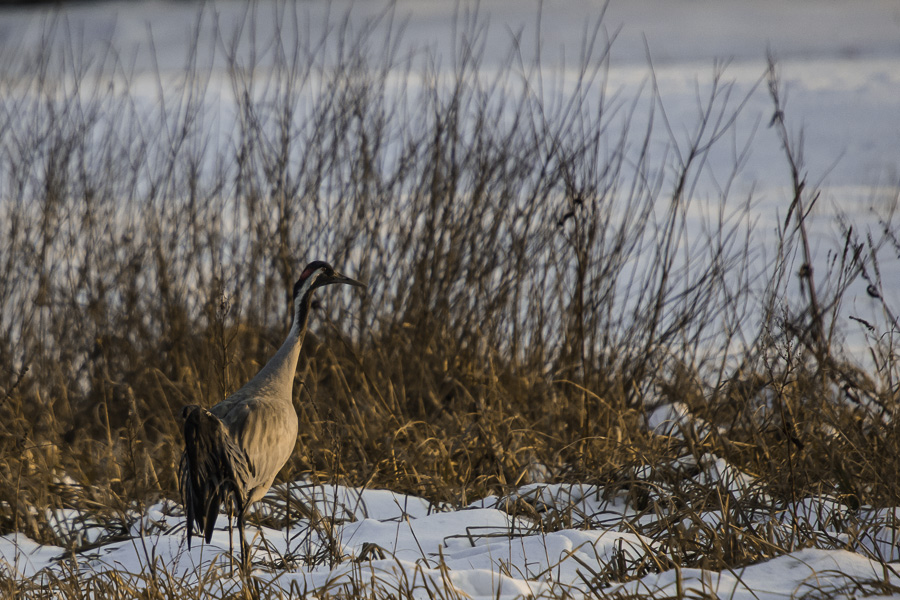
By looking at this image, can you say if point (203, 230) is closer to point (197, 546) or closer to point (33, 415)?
point (33, 415)

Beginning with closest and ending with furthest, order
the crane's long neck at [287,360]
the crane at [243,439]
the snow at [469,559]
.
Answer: the snow at [469,559], the crane at [243,439], the crane's long neck at [287,360]

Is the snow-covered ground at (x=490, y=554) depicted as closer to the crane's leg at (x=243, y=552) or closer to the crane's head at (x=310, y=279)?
the crane's leg at (x=243, y=552)

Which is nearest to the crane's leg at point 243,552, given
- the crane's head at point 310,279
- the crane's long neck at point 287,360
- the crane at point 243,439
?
the crane at point 243,439

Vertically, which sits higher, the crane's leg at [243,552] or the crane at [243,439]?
the crane at [243,439]

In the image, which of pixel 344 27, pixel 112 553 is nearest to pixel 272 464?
pixel 112 553

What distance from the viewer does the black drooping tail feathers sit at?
2.84 meters

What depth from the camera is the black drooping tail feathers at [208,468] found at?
9.32 ft

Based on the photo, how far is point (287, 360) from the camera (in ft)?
11.0

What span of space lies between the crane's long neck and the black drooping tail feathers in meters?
0.34

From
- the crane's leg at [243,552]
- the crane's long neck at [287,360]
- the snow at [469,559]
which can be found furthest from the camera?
the crane's long neck at [287,360]

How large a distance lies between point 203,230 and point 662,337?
10.6ft

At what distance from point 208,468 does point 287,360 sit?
0.58 m

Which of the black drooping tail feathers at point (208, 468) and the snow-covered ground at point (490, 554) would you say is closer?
the snow-covered ground at point (490, 554)

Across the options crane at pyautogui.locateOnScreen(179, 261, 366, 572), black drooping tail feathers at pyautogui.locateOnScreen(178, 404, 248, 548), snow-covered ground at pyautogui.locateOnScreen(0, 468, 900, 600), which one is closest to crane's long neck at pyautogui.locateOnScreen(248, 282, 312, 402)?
crane at pyautogui.locateOnScreen(179, 261, 366, 572)
